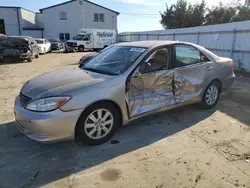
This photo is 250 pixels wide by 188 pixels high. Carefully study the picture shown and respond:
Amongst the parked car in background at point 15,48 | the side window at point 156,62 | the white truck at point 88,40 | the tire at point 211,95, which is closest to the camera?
the side window at point 156,62

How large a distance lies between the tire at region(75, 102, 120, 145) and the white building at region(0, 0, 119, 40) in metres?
36.2

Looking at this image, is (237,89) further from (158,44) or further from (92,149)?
(92,149)

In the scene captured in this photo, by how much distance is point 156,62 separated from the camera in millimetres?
4020

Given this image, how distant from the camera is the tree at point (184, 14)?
3231cm

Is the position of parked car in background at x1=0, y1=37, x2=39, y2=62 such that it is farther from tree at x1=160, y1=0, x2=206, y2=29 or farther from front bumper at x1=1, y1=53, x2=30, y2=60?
tree at x1=160, y1=0, x2=206, y2=29

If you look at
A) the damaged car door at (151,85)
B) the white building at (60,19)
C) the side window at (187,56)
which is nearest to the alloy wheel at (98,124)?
the damaged car door at (151,85)

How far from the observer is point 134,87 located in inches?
145

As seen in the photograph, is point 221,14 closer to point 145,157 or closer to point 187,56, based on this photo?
point 187,56

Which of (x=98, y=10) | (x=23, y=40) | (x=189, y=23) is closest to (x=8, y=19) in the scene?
(x=98, y=10)

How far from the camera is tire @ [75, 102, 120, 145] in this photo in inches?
129

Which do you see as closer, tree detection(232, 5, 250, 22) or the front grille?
the front grille

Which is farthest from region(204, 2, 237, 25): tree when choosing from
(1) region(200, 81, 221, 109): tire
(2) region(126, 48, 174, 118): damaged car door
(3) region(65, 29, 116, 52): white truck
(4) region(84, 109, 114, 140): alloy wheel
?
(4) region(84, 109, 114, 140): alloy wheel

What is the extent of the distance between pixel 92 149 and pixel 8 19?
37565 mm

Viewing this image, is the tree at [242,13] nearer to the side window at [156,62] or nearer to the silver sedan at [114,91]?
the silver sedan at [114,91]
